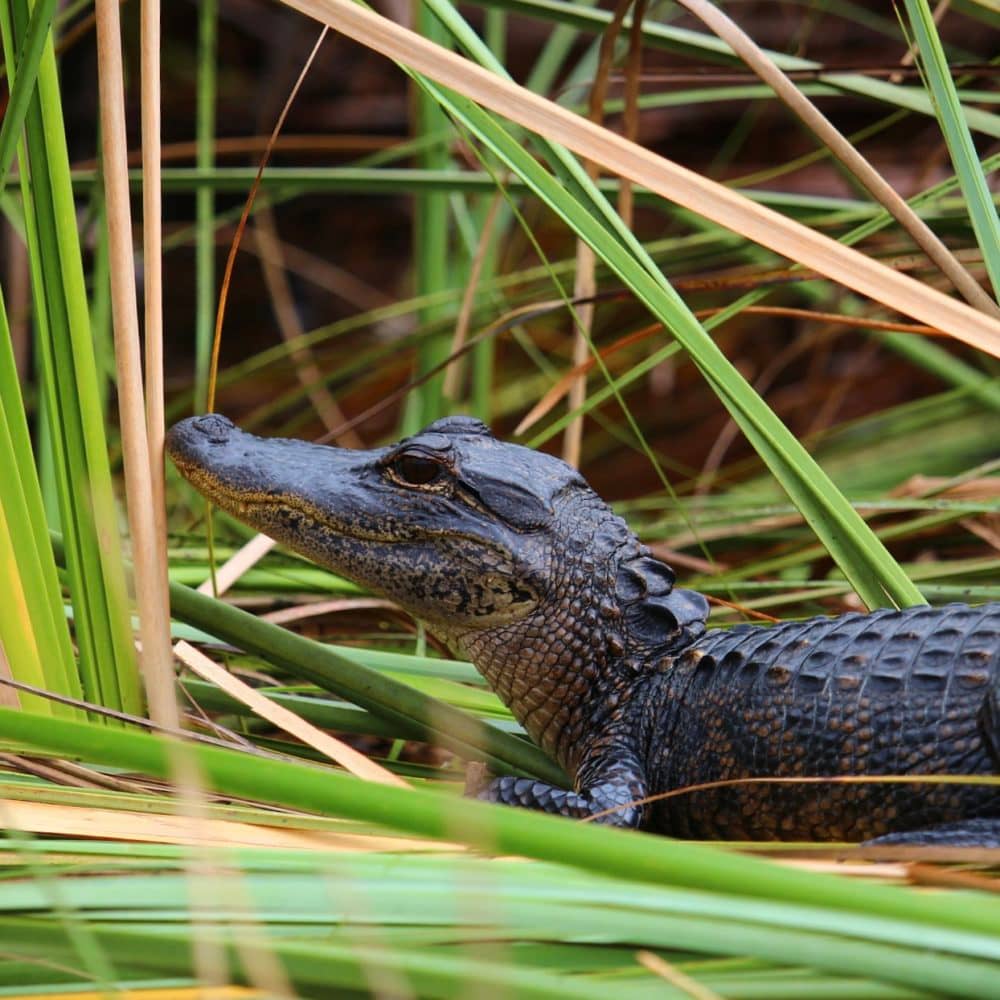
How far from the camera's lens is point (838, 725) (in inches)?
83.4

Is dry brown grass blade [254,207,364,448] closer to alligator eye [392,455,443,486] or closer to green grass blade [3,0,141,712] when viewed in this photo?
alligator eye [392,455,443,486]

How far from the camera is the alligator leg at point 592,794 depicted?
2.24 m

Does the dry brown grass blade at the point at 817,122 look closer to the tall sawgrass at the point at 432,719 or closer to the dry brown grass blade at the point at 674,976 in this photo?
the tall sawgrass at the point at 432,719

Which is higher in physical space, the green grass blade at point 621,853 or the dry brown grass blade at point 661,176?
the dry brown grass blade at point 661,176

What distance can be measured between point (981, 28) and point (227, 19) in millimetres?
4937

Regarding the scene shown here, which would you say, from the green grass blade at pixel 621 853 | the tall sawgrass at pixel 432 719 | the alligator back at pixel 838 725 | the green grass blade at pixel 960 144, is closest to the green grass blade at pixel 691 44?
the tall sawgrass at pixel 432 719

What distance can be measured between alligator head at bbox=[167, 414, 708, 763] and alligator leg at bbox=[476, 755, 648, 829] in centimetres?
19

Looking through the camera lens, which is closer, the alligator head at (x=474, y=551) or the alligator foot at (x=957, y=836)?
the alligator foot at (x=957, y=836)

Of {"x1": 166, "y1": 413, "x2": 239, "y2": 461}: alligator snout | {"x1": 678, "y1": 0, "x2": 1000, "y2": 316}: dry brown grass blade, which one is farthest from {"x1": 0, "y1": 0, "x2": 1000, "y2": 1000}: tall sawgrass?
{"x1": 166, "y1": 413, "x2": 239, "y2": 461}: alligator snout

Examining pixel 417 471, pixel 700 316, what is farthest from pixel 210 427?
pixel 700 316

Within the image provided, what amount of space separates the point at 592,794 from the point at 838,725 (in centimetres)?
45

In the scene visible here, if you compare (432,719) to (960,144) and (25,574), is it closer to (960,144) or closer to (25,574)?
(25,574)

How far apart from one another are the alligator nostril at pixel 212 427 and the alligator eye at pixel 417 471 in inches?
13.4

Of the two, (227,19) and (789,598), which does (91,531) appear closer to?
(789,598)
